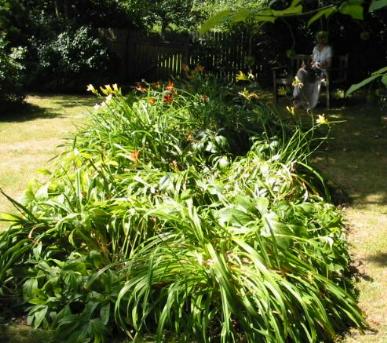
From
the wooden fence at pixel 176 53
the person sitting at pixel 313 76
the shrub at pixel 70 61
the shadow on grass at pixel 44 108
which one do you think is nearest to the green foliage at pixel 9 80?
the shadow on grass at pixel 44 108

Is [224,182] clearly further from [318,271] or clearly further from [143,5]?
[143,5]

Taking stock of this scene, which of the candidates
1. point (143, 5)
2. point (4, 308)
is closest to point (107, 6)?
point (143, 5)

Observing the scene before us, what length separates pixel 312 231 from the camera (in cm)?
409

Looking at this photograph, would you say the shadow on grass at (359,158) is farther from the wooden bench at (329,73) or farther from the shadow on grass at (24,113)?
the shadow on grass at (24,113)

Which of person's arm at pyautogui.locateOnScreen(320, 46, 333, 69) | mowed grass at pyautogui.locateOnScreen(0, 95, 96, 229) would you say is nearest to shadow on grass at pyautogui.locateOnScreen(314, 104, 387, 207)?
person's arm at pyautogui.locateOnScreen(320, 46, 333, 69)

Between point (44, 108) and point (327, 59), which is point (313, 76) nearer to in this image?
point (327, 59)

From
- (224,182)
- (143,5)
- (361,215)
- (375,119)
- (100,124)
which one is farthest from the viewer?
(143,5)

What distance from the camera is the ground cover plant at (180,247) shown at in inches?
121

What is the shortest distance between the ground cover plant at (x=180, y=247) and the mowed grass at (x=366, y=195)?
0.57 ft

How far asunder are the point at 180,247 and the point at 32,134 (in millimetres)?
6235

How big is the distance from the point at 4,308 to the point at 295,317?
185 centimetres

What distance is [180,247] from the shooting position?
3463mm

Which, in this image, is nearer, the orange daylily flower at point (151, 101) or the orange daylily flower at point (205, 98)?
the orange daylily flower at point (151, 101)

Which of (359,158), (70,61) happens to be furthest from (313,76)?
(70,61)
